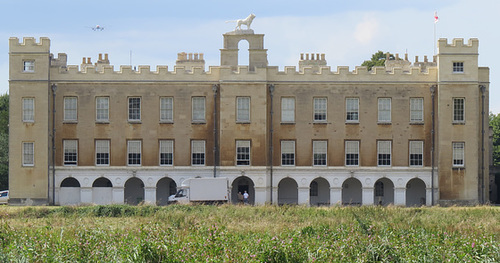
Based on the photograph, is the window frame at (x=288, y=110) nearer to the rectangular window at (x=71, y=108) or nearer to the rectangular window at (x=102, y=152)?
the rectangular window at (x=102, y=152)

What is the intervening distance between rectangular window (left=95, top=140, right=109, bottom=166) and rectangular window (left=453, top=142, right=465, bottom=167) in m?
21.5

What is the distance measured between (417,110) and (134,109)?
1773 centimetres

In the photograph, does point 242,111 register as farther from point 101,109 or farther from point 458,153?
point 458,153

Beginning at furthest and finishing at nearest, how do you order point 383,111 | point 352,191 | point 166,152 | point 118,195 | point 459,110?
point 352,191, point 383,111, point 166,152, point 118,195, point 459,110

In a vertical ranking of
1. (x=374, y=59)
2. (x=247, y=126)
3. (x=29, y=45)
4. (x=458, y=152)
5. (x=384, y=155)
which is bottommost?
(x=384, y=155)

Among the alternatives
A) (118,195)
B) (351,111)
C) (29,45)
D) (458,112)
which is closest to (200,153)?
(118,195)

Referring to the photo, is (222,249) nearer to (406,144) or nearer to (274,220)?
(274,220)

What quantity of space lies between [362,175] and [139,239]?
30.3 meters

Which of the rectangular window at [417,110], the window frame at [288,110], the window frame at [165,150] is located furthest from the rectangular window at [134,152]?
the rectangular window at [417,110]

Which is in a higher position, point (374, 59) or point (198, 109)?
point (374, 59)

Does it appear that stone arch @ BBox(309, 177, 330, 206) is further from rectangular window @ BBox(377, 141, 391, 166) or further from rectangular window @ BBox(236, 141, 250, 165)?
rectangular window @ BBox(236, 141, 250, 165)

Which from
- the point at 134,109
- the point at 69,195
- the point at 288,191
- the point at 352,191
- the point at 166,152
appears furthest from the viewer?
the point at 352,191

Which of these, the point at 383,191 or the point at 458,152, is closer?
the point at 458,152

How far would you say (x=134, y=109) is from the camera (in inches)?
2153
